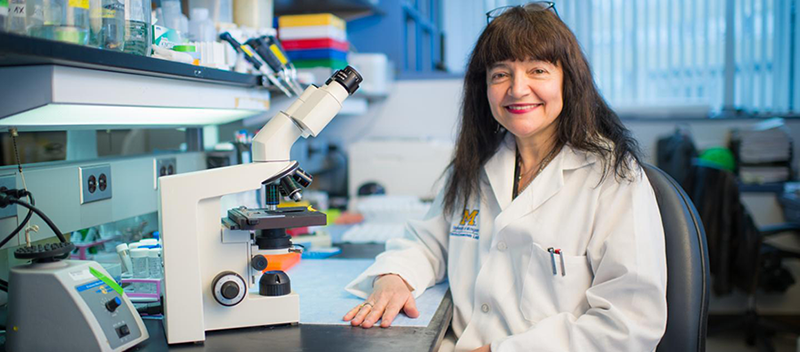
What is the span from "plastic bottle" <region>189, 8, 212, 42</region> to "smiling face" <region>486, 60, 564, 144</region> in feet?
2.26

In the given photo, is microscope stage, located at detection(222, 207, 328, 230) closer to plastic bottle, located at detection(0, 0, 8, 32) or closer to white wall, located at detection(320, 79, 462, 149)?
plastic bottle, located at detection(0, 0, 8, 32)

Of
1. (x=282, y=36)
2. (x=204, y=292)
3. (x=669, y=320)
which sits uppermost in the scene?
(x=282, y=36)

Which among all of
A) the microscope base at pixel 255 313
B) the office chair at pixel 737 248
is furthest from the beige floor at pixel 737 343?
the microscope base at pixel 255 313

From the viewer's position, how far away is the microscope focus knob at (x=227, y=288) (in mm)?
1056

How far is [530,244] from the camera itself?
4.28 ft

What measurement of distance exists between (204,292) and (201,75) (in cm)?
45

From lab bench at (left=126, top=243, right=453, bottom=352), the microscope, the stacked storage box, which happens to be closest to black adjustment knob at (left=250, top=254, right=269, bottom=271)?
the microscope

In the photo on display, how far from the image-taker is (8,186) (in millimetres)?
1079

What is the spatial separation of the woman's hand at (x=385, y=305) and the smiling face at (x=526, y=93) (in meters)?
0.44

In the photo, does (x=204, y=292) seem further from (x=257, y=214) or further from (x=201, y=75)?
(x=201, y=75)

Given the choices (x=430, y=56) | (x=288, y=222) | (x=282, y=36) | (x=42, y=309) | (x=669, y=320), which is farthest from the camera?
(x=430, y=56)

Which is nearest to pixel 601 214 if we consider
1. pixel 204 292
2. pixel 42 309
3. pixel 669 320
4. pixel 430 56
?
pixel 669 320

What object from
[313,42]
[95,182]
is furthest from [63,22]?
[313,42]

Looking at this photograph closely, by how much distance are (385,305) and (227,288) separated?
308 mm
